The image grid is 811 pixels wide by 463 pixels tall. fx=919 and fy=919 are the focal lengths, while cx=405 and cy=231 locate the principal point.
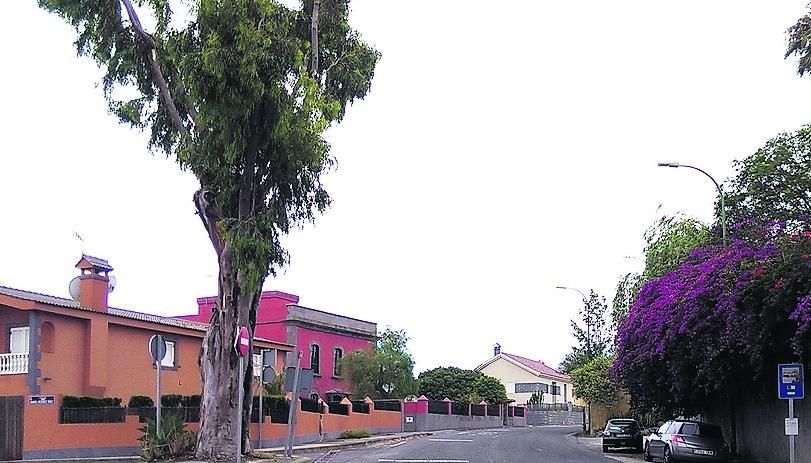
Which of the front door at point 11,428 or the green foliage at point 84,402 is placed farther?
the green foliage at point 84,402

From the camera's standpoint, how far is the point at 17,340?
30.5 metres

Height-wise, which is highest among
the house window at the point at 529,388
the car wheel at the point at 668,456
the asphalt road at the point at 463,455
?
the car wheel at the point at 668,456

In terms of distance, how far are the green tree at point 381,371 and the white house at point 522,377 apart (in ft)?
150

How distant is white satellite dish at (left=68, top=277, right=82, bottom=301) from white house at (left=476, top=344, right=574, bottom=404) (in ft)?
233

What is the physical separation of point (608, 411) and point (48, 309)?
3633 cm

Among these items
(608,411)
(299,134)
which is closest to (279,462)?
(299,134)

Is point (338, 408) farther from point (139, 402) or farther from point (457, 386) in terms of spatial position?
→ point (457, 386)

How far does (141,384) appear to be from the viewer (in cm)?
3375

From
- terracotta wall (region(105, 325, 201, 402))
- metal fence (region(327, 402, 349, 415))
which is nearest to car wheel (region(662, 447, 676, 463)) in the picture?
terracotta wall (region(105, 325, 201, 402))

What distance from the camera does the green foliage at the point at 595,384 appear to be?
166ft

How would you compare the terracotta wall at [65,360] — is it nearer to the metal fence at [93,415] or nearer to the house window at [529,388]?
the metal fence at [93,415]

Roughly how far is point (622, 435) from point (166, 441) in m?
18.8

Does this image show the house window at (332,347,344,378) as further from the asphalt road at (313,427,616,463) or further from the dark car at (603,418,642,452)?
the dark car at (603,418,642,452)

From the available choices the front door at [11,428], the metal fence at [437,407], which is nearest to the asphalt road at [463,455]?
the front door at [11,428]
